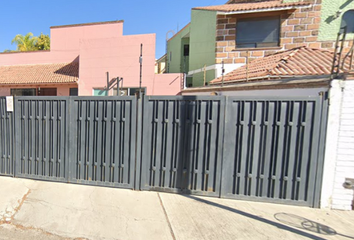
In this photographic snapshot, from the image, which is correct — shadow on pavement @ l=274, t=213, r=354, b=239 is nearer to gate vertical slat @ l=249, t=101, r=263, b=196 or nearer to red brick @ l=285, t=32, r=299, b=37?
gate vertical slat @ l=249, t=101, r=263, b=196

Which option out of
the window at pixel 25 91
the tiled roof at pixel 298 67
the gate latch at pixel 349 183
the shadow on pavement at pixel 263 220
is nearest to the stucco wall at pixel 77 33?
the window at pixel 25 91

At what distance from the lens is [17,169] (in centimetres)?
424

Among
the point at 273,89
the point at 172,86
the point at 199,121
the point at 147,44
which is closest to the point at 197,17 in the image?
the point at 147,44

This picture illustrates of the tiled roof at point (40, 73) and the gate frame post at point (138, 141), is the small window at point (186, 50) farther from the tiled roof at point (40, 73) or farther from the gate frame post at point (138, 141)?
the gate frame post at point (138, 141)

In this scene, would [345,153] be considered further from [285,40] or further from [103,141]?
[285,40]

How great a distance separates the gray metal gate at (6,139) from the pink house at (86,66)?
327 inches

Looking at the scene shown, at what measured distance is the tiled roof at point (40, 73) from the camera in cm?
1332

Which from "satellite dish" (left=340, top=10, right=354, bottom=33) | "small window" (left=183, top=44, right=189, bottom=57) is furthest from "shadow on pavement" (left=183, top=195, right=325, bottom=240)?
"small window" (left=183, top=44, right=189, bottom=57)

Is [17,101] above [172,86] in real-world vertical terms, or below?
below

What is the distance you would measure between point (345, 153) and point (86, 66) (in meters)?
13.5

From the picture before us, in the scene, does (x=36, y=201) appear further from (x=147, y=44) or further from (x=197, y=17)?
(x=197, y=17)

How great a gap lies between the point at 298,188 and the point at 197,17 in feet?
35.5

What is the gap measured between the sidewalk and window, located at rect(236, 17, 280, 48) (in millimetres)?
8110

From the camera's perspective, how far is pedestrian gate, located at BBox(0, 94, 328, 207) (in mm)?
3395
